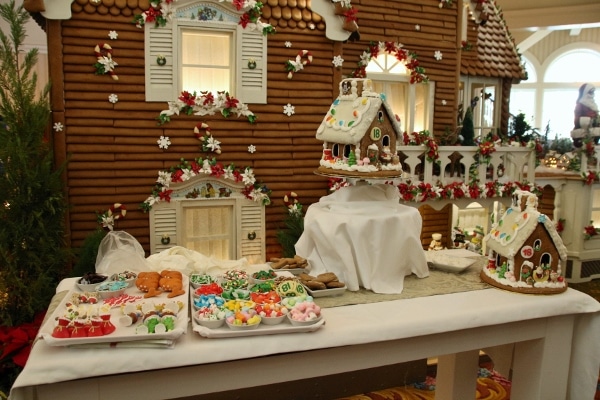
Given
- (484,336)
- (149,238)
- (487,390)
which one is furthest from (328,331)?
(149,238)

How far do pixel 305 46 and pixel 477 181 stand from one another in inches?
147

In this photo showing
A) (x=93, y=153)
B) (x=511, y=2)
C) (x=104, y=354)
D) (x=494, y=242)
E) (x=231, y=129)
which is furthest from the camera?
(x=511, y=2)

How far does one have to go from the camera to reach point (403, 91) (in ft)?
32.6

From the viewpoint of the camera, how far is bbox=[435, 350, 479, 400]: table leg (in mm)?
4160

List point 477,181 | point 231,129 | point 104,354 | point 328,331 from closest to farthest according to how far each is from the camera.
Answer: point 104,354 < point 328,331 < point 231,129 < point 477,181

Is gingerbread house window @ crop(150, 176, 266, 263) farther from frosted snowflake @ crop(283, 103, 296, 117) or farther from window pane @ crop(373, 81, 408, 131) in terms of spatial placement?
window pane @ crop(373, 81, 408, 131)

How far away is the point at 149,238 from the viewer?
7324mm

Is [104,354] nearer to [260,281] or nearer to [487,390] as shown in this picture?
[260,281]

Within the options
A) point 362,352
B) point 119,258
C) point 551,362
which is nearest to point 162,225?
point 119,258

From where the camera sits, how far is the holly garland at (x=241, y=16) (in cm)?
694

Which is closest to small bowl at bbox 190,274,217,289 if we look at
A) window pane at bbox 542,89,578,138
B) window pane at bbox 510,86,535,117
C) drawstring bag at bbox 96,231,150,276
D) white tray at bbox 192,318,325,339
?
white tray at bbox 192,318,325,339

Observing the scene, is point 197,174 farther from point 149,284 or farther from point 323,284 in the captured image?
point 323,284

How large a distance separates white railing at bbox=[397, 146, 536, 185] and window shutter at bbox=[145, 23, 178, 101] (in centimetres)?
360

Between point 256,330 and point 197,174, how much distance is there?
4981 mm
